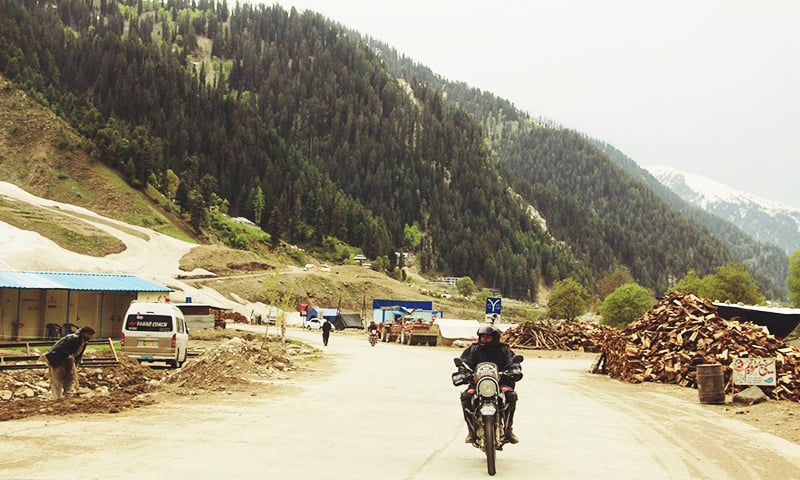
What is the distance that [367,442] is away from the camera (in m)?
11.4

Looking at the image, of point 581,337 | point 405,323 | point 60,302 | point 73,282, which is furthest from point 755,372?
point 405,323

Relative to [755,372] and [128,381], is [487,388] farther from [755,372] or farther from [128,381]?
[755,372]

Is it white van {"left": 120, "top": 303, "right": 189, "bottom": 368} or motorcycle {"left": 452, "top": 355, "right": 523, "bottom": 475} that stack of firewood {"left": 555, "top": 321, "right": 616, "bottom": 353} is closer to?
white van {"left": 120, "top": 303, "right": 189, "bottom": 368}

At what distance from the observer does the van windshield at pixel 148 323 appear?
79.7 feet

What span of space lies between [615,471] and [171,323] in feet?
60.2

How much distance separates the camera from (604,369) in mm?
33094

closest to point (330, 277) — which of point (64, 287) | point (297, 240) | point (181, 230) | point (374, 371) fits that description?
point (181, 230)

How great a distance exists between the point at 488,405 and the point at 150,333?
18.0 meters

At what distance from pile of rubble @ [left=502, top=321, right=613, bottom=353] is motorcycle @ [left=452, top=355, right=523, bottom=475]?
46.5 m

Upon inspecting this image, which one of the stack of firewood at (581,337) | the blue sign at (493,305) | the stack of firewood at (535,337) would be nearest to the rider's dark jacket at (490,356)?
the blue sign at (493,305)

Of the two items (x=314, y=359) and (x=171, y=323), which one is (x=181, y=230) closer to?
(x=314, y=359)

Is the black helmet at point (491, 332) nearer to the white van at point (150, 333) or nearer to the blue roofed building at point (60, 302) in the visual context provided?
the white van at point (150, 333)

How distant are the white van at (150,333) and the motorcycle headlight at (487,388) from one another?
57.7ft

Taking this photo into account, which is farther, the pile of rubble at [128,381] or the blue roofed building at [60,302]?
the blue roofed building at [60,302]
